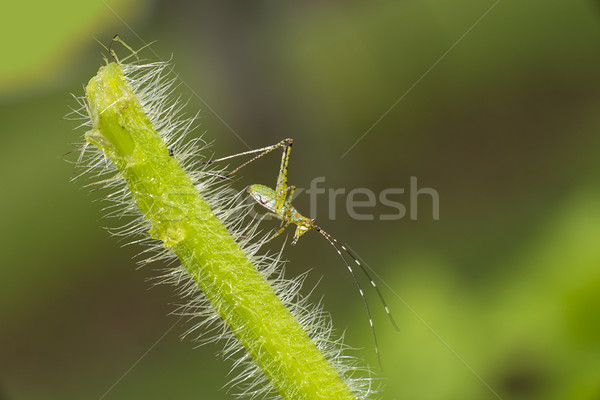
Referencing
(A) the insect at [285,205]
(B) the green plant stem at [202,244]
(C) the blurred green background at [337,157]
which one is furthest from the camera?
(C) the blurred green background at [337,157]

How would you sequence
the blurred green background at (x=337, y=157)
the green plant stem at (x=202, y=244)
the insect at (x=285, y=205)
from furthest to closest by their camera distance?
the blurred green background at (x=337, y=157) < the insect at (x=285, y=205) < the green plant stem at (x=202, y=244)

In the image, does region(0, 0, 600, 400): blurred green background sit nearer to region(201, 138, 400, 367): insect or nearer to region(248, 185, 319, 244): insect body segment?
region(201, 138, 400, 367): insect

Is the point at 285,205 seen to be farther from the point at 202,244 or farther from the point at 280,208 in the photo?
the point at 202,244

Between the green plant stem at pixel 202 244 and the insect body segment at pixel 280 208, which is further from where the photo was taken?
the insect body segment at pixel 280 208

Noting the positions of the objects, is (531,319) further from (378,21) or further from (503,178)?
(378,21)

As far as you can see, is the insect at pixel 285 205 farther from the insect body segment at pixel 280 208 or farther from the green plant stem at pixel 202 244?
the green plant stem at pixel 202 244

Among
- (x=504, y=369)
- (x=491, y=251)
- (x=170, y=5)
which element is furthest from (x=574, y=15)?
(x=170, y=5)

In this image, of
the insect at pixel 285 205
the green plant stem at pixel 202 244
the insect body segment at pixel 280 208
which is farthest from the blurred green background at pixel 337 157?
the green plant stem at pixel 202 244
